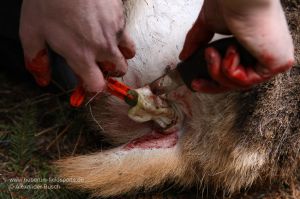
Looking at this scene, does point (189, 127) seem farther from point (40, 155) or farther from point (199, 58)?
point (40, 155)

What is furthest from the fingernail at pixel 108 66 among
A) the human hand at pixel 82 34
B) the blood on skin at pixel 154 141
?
the blood on skin at pixel 154 141

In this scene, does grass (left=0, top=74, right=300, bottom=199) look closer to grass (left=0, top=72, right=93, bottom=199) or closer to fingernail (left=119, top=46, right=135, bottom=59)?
grass (left=0, top=72, right=93, bottom=199)

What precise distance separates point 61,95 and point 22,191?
0.44 meters

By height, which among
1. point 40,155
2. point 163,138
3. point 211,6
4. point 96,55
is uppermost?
point 211,6

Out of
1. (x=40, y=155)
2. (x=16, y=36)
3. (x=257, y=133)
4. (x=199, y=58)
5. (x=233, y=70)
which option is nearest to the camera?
(x=233, y=70)

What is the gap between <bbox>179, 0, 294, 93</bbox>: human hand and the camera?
105 cm

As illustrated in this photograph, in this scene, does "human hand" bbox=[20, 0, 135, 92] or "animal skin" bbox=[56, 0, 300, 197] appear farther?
"animal skin" bbox=[56, 0, 300, 197]

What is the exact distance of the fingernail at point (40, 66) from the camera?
1.40 meters

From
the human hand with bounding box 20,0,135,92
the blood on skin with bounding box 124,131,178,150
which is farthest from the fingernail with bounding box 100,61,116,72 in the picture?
the blood on skin with bounding box 124,131,178,150

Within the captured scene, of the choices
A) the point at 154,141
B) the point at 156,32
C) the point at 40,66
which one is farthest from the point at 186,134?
the point at 40,66

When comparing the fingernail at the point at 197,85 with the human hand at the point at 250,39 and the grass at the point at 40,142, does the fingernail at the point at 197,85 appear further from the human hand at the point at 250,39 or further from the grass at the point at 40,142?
the grass at the point at 40,142

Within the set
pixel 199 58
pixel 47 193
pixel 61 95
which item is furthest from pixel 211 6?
pixel 61 95

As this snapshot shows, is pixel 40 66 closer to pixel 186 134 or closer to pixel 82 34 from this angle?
pixel 82 34

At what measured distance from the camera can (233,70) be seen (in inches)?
44.1
